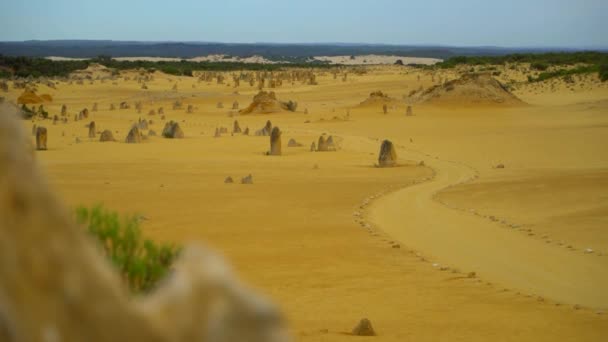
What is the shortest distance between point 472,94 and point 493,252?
33026 mm

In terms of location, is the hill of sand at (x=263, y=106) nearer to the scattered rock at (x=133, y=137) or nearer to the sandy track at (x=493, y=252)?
the scattered rock at (x=133, y=137)

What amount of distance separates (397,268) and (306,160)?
1383 cm

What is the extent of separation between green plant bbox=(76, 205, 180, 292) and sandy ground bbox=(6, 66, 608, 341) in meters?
3.96

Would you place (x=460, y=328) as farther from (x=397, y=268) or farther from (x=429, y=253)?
(x=429, y=253)

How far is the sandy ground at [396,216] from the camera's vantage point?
982 cm

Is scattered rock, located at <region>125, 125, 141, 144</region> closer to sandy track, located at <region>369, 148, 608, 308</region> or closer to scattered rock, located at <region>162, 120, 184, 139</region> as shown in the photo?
scattered rock, located at <region>162, 120, 184, 139</region>

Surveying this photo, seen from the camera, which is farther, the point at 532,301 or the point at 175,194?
the point at 175,194

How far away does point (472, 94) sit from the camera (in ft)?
148

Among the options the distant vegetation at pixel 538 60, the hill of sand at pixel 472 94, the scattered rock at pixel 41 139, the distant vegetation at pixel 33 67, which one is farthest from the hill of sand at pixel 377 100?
the distant vegetation at pixel 33 67

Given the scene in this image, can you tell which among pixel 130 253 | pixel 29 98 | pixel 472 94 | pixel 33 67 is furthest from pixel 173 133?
pixel 33 67

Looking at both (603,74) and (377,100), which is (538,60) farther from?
(377,100)

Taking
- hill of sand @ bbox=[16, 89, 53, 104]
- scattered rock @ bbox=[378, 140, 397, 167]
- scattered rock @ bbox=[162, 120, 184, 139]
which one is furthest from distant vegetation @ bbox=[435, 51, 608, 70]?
scattered rock @ bbox=[378, 140, 397, 167]

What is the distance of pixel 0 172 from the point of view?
247 centimetres

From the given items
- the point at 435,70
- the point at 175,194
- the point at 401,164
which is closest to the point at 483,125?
the point at 401,164
